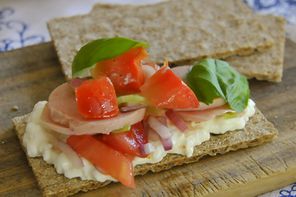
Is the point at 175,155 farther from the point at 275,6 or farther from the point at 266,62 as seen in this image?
the point at 275,6

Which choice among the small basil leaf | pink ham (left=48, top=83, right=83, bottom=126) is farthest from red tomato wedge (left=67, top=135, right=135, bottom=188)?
the small basil leaf

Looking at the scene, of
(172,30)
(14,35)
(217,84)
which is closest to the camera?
(217,84)

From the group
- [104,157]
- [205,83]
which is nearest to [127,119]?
[104,157]

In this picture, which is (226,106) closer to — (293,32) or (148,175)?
(148,175)

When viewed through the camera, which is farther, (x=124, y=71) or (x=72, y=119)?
(x=124, y=71)

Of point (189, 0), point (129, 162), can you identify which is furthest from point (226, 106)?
point (189, 0)

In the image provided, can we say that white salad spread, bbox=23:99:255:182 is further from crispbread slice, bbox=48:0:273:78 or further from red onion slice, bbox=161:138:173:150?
crispbread slice, bbox=48:0:273:78
